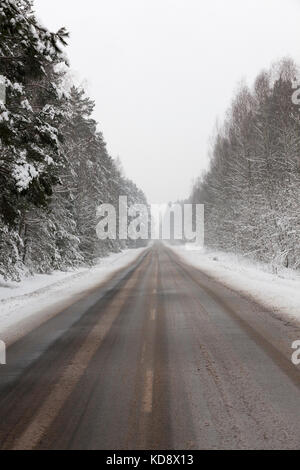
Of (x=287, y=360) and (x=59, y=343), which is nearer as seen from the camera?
(x=287, y=360)

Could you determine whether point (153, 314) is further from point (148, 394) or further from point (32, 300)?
point (148, 394)

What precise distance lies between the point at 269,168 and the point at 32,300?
726 inches

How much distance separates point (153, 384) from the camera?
560cm

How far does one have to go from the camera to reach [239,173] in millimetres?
30344

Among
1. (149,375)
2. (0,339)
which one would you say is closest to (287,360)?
(149,375)

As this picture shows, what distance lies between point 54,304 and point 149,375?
8.12m

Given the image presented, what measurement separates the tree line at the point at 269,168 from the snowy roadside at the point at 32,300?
11.6m

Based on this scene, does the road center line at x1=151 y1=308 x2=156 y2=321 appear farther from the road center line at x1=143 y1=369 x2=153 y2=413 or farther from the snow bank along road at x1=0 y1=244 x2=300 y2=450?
the road center line at x1=143 y1=369 x2=153 y2=413

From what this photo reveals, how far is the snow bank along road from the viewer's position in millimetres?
4082

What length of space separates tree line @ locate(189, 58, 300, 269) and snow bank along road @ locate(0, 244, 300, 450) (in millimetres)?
13352

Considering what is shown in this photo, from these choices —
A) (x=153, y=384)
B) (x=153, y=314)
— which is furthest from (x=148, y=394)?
(x=153, y=314)

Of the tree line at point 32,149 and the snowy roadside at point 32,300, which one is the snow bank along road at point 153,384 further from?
the tree line at point 32,149

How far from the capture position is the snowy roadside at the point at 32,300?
9.94 meters
